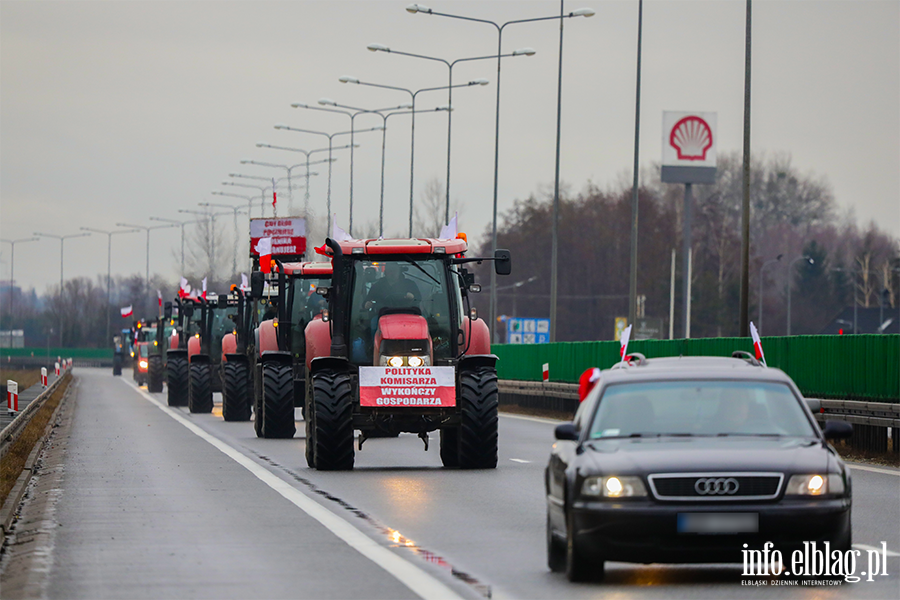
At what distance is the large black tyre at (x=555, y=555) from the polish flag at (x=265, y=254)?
20.3 meters

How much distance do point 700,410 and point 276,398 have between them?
16.6m

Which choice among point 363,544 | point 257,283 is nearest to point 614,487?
point 363,544

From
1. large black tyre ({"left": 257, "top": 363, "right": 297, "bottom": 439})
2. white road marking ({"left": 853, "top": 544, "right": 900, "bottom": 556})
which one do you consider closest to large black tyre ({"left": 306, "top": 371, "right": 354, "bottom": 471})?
large black tyre ({"left": 257, "top": 363, "right": 297, "bottom": 439})

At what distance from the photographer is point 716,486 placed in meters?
9.16

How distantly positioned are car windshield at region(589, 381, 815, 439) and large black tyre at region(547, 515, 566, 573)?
778 millimetres

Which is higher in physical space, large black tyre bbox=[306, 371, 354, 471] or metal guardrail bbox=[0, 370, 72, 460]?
large black tyre bbox=[306, 371, 354, 471]

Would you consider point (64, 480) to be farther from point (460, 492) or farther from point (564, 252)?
point (564, 252)

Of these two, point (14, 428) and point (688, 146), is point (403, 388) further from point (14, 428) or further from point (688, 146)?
point (688, 146)

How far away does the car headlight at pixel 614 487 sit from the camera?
9.21 meters

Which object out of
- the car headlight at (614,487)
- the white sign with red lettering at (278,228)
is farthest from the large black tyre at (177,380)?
the car headlight at (614,487)

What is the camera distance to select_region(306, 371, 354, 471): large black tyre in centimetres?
1914

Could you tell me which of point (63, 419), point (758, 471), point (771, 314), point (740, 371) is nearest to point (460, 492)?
point (740, 371)

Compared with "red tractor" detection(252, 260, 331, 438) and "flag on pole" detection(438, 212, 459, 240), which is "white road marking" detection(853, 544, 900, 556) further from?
"red tractor" detection(252, 260, 331, 438)

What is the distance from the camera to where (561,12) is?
1730 inches
